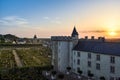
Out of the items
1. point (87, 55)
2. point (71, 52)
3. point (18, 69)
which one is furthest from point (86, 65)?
point (18, 69)

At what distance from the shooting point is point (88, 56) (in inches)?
2095

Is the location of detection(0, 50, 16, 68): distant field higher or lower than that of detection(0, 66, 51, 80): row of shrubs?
higher

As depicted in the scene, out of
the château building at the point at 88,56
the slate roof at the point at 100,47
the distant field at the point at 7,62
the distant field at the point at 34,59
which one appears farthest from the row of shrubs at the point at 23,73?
the slate roof at the point at 100,47

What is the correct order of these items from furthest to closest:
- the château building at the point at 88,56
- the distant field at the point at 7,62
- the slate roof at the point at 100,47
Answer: the distant field at the point at 7,62
the slate roof at the point at 100,47
the château building at the point at 88,56

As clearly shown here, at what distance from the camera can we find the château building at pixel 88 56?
4550cm

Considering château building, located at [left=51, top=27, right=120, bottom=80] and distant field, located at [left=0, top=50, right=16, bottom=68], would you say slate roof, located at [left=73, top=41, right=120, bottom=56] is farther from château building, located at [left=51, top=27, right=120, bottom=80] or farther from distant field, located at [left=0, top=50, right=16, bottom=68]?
distant field, located at [left=0, top=50, right=16, bottom=68]

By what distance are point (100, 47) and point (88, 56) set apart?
4.20m

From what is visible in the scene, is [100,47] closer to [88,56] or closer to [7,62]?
[88,56]

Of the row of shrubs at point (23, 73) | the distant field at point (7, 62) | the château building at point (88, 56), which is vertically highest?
the château building at point (88, 56)

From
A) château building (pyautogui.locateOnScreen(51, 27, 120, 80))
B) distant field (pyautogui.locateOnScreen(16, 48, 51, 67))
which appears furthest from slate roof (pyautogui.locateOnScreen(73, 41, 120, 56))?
distant field (pyautogui.locateOnScreen(16, 48, 51, 67))

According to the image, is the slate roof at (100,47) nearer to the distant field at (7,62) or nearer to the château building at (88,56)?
the château building at (88,56)

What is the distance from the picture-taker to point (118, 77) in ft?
142

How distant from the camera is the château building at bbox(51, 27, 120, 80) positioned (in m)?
45.5

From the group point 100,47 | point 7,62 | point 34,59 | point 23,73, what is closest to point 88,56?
point 100,47
